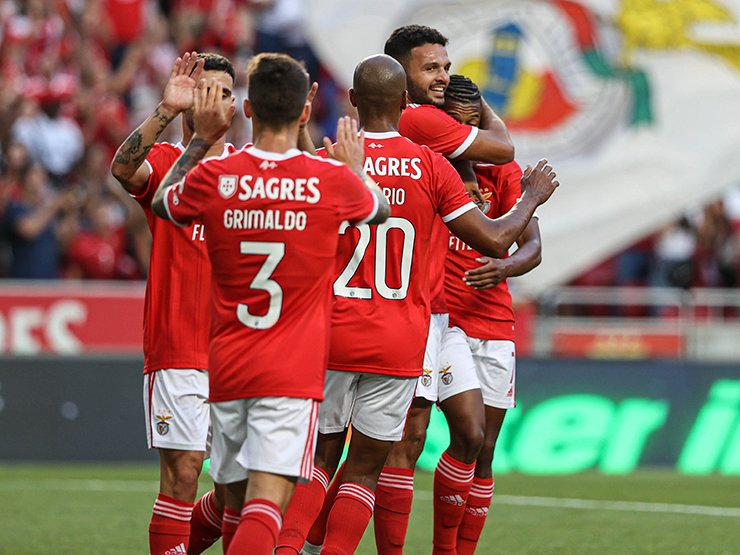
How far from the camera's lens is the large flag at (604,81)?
552 inches

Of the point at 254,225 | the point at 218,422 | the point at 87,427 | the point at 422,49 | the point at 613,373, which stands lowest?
the point at 87,427

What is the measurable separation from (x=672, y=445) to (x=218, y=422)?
27.2ft

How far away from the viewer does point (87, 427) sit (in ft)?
36.6

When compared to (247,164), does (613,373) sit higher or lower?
lower

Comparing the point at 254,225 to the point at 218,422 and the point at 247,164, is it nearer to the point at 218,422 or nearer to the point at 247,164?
the point at 247,164

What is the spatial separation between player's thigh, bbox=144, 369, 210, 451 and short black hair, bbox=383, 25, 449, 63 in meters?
1.89

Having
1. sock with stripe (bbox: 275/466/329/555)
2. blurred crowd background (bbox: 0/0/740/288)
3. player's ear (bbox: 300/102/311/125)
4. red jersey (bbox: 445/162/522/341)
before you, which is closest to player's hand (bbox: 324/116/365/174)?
player's ear (bbox: 300/102/311/125)

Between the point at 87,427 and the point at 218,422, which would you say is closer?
the point at 218,422

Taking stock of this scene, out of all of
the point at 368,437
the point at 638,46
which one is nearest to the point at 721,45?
the point at 638,46

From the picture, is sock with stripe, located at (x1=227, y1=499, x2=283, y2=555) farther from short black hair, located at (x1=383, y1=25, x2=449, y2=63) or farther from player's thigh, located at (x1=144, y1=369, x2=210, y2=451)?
short black hair, located at (x1=383, y1=25, x2=449, y2=63)

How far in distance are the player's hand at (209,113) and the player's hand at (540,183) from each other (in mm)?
1479

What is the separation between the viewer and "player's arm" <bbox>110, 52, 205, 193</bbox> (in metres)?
4.73

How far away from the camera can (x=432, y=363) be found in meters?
5.56

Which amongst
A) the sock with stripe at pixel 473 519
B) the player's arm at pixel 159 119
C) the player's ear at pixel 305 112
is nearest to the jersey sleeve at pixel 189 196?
the player's ear at pixel 305 112
